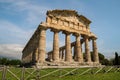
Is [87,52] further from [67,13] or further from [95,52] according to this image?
[67,13]

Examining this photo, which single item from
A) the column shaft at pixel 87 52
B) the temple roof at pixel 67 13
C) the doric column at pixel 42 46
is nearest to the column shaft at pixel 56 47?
the doric column at pixel 42 46

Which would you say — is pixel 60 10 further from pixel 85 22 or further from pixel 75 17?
pixel 85 22

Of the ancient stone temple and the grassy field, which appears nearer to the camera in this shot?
the grassy field

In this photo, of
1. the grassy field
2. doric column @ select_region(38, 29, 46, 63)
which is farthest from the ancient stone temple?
the grassy field

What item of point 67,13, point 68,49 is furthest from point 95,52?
point 67,13

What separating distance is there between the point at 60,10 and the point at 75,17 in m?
6.21

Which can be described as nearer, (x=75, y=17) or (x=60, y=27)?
(x=60, y=27)

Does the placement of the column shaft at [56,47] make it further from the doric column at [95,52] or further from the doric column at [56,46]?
the doric column at [95,52]

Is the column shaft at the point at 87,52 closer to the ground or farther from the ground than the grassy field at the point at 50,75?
farther from the ground

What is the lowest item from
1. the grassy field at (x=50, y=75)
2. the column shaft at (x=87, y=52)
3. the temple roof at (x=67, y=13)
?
the grassy field at (x=50, y=75)

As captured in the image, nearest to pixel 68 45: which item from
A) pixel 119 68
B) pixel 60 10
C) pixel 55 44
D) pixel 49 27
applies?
pixel 55 44

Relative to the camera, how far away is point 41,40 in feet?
135

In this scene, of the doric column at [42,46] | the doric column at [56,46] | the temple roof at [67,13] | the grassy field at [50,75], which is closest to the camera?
the grassy field at [50,75]

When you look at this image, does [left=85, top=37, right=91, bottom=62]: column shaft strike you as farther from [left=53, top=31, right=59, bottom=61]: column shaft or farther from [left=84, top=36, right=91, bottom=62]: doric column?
[left=53, top=31, right=59, bottom=61]: column shaft
